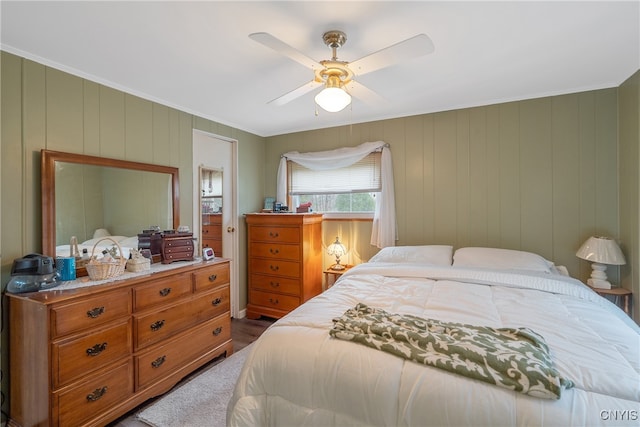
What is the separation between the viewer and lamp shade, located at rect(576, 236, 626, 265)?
2.24m

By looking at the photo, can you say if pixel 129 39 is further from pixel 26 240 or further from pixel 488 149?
pixel 488 149

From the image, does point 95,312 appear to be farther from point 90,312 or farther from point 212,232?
point 212,232

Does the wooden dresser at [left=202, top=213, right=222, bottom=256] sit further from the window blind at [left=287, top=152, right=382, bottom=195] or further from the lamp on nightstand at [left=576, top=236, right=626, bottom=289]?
Result: the lamp on nightstand at [left=576, top=236, right=626, bottom=289]

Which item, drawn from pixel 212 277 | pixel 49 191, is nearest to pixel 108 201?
pixel 49 191

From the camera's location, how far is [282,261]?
133 inches

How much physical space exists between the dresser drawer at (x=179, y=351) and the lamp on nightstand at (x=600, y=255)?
10.2ft

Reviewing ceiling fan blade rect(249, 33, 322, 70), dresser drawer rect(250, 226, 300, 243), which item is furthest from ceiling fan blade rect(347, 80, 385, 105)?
dresser drawer rect(250, 226, 300, 243)

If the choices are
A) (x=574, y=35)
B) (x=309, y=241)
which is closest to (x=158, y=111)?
(x=309, y=241)

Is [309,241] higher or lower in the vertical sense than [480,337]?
higher

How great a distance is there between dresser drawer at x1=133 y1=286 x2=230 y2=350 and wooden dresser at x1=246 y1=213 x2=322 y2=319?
0.82 m

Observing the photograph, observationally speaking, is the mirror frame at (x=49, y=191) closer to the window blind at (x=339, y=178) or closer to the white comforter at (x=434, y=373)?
the white comforter at (x=434, y=373)

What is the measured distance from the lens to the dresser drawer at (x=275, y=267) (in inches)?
130

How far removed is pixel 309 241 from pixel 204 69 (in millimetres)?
1995

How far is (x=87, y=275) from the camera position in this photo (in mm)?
2062
